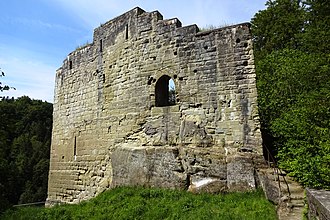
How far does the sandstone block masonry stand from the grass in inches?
16.8

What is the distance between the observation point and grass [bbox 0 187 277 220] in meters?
5.53

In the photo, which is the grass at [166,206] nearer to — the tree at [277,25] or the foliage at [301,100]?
the foliage at [301,100]

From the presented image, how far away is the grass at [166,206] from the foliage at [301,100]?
140 centimetres

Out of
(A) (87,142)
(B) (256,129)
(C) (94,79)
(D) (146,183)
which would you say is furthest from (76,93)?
(B) (256,129)

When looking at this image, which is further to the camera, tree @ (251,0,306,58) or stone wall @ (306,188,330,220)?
tree @ (251,0,306,58)

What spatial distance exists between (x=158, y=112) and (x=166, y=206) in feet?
9.86

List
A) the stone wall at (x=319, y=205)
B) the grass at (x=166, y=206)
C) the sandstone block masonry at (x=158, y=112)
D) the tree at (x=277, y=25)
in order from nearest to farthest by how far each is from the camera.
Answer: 1. the stone wall at (x=319, y=205)
2. the grass at (x=166, y=206)
3. the sandstone block masonry at (x=158, y=112)
4. the tree at (x=277, y=25)

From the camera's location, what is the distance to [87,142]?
10.3 metres

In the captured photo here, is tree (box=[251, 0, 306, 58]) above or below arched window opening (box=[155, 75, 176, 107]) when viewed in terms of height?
above

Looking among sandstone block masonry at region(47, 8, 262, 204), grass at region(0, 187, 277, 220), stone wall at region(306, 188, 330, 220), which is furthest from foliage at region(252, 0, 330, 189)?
stone wall at region(306, 188, 330, 220)

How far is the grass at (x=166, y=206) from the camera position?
5.53m

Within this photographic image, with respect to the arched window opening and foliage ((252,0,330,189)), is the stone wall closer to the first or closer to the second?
foliage ((252,0,330,189))

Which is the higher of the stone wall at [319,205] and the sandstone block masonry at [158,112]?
the sandstone block masonry at [158,112]

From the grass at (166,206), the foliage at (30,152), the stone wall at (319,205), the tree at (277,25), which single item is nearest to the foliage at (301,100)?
the tree at (277,25)
